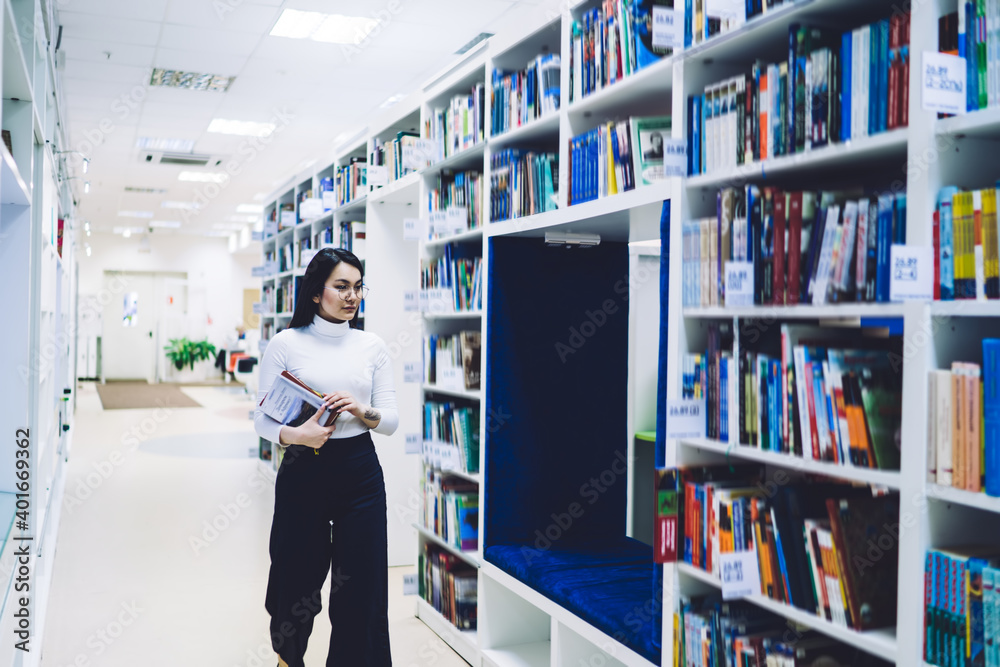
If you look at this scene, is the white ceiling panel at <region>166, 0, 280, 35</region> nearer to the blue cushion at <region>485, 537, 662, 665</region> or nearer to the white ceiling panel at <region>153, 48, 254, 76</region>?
the white ceiling panel at <region>153, 48, 254, 76</region>

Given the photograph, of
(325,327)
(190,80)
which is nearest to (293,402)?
(325,327)

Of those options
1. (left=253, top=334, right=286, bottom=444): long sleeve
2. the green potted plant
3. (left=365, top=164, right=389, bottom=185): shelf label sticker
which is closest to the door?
the green potted plant

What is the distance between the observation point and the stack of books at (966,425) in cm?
153

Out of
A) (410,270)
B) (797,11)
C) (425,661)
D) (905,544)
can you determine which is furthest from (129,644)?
(797,11)

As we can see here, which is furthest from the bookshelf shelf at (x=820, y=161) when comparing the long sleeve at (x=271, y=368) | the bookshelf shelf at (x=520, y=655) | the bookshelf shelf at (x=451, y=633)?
the bookshelf shelf at (x=451, y=633)

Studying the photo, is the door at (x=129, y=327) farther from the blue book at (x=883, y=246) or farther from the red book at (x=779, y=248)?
the blue book at (x=883, y=246)

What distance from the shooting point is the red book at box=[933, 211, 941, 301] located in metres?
1.66

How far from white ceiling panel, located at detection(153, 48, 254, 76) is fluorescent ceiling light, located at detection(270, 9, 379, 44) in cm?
80

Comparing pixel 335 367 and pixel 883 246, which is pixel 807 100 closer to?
pixel 883 246

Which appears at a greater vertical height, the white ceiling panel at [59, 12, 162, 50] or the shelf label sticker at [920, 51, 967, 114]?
the white ceiling panel at [59, 12, 162, 50]

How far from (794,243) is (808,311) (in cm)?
17

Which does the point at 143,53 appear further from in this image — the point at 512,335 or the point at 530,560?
the point at 530,560

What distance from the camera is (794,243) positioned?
1.98 meters

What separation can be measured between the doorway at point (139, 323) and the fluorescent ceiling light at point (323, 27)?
14455 millimetres
